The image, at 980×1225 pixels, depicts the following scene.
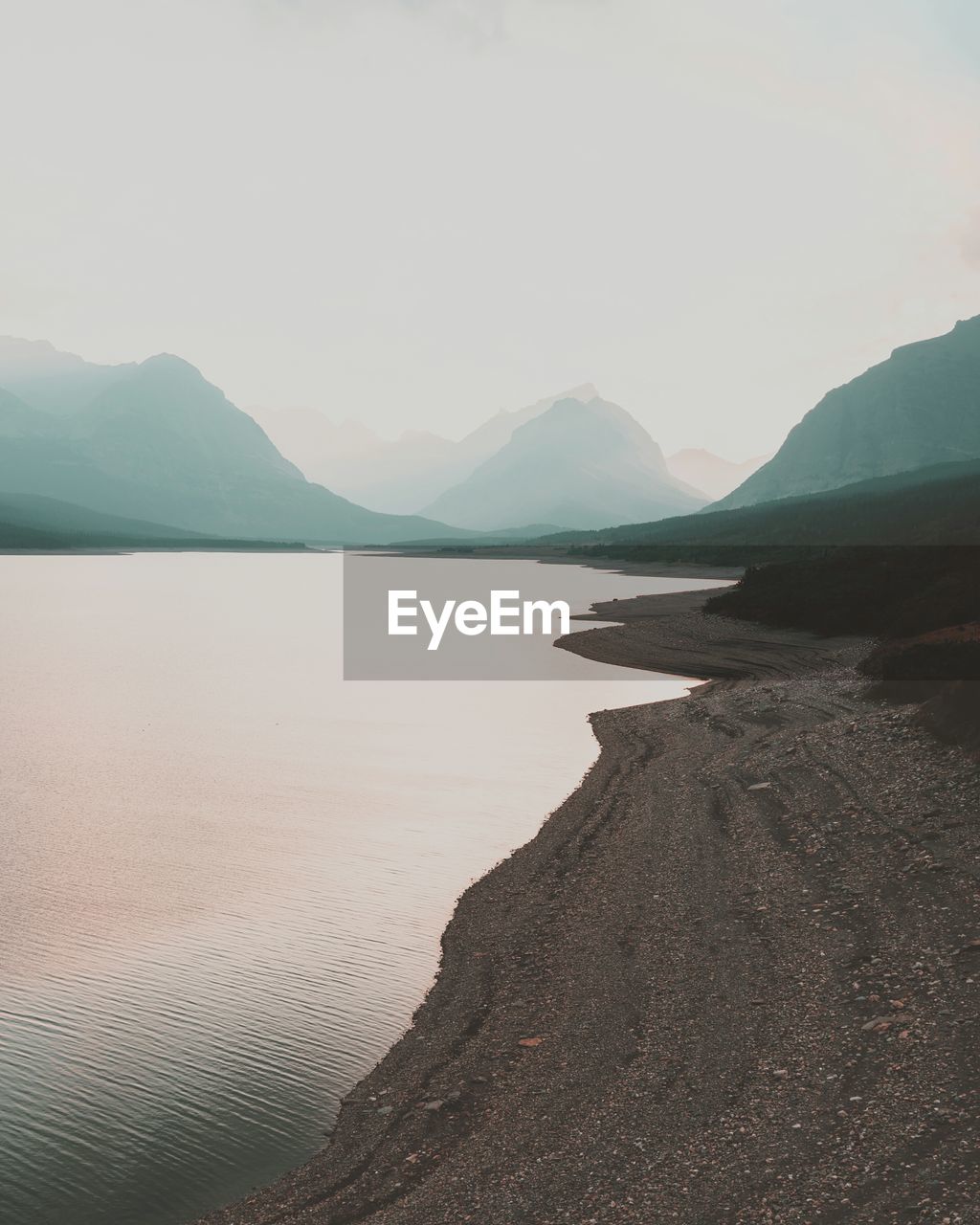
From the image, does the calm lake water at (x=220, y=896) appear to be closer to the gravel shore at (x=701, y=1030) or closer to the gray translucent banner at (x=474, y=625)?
the gravel shore at (x=701, y=1030)

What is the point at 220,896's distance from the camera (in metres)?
20.2

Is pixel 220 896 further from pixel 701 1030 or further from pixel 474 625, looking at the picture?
pixel 474 625

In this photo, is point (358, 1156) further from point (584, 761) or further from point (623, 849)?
point (584, 761)

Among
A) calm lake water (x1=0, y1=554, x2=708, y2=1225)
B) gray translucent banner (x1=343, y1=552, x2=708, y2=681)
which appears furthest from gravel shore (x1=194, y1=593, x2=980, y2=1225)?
gray translucent banner (x1=343, y1=552, x2=708, y2=681)

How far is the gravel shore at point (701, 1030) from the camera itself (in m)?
9.82

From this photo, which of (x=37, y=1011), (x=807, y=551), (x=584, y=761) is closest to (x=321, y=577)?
(x=807, y=551)

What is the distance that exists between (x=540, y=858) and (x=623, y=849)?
5.96 ft

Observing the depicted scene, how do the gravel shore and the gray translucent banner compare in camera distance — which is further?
the gray translucent banner

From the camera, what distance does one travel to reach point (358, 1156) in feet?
36.6

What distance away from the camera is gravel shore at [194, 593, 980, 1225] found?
982 centimetres

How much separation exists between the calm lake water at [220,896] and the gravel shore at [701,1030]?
3.39 feet

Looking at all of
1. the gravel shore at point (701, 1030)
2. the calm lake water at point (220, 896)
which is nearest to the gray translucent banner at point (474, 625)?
the calm lake water at point (220, 896)

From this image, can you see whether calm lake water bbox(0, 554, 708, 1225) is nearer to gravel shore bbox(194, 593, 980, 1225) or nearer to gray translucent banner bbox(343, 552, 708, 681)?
gravel shore bbox(194, 593, 980, 1225)

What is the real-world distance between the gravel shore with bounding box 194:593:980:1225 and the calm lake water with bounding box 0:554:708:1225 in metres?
1.03
